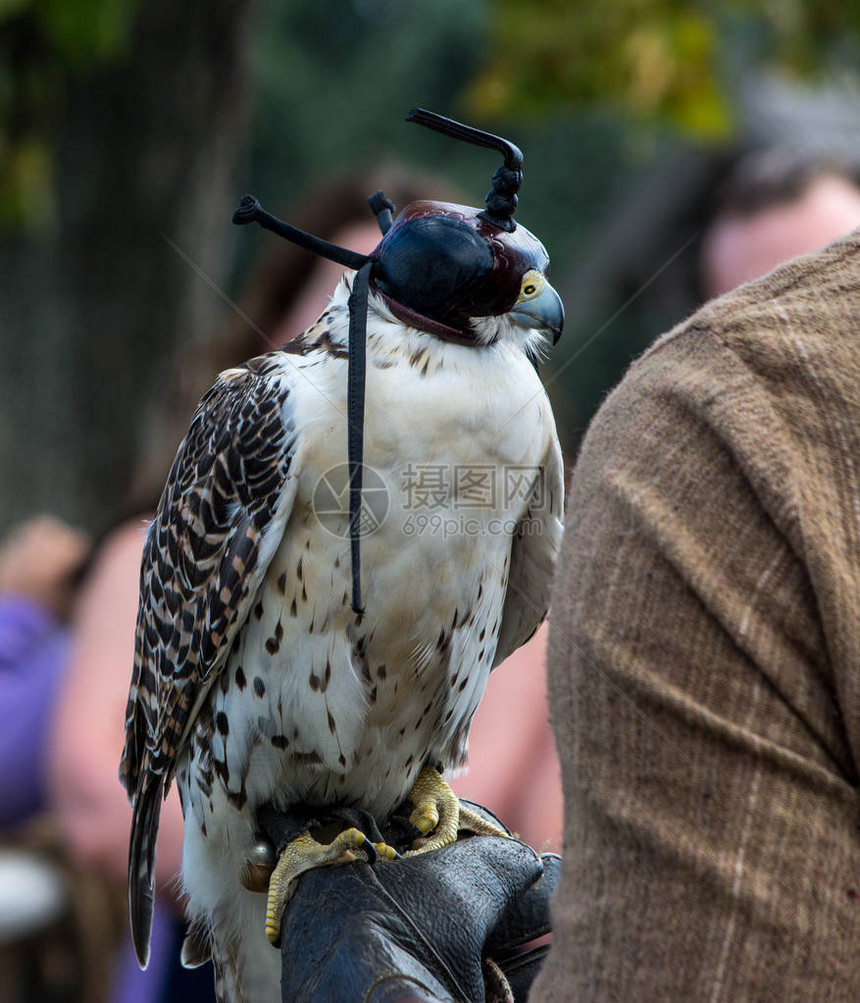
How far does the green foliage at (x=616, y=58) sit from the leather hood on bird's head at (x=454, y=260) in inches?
147

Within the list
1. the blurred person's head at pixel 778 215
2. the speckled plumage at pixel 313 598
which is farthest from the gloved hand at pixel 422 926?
the blurred person's head at pixel 778 215

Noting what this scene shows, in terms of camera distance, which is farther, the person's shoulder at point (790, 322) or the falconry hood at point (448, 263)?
the falconry hood at point (448, 263)

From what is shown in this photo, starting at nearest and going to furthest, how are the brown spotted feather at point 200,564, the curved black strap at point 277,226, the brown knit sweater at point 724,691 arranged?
the brown knit sweater at point 724,691 → the curved black strap at point 277,226 → the brown spotted feather at point 200,564

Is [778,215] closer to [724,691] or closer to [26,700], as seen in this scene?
[26,700]

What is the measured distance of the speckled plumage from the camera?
4.43ft

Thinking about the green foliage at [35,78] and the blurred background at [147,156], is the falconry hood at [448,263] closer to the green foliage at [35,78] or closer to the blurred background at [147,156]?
the blurred background at [147,156]

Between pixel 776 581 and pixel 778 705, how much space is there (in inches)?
3.6

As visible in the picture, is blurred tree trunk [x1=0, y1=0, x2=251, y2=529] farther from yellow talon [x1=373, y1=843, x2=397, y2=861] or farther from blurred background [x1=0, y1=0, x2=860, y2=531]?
yellow talon [x1=373, y1=843, x2=397, y2=861]

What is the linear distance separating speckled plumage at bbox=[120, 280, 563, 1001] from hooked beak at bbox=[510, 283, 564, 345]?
60mm

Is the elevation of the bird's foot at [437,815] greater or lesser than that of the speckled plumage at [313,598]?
lesser

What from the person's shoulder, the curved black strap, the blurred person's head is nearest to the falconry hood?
the curved black strap

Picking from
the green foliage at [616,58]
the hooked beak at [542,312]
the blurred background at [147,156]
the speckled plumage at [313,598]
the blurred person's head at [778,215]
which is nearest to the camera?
the hooked beak at [542,312]

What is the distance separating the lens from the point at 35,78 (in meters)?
4.53

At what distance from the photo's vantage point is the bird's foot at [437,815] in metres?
1.65
